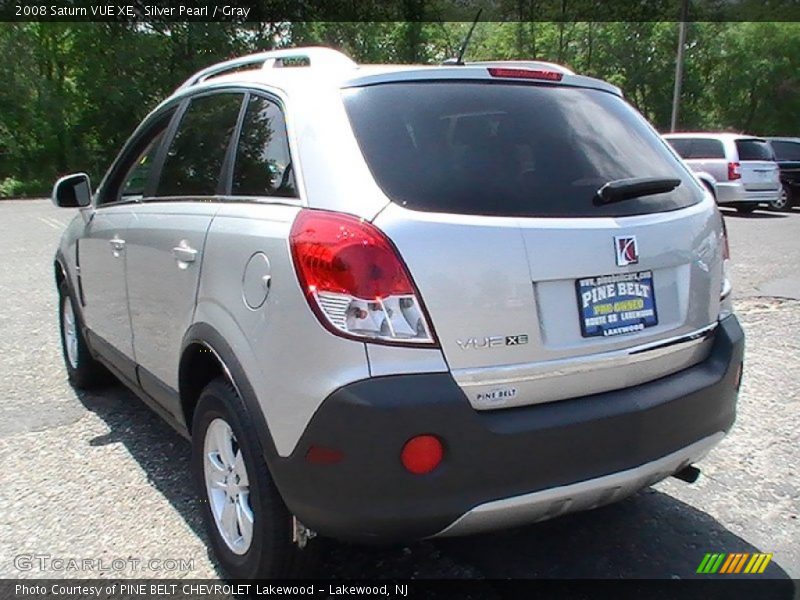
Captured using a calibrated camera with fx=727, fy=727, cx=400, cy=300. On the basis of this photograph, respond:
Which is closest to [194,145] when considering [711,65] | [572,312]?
[572,312]

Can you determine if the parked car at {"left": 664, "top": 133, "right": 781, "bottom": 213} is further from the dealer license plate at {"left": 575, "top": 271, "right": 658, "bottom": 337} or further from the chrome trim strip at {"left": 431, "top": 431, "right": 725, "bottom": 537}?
the chrome trim strip at {"left": 431, "top": 431, "right": 725, "bottom": 537}

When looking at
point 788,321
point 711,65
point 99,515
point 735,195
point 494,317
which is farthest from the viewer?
point 711,65

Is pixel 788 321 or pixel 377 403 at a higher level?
pixel 377 403

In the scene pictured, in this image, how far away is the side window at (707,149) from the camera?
53.4 ft

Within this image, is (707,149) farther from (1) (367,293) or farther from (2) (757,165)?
(1) (367,293)

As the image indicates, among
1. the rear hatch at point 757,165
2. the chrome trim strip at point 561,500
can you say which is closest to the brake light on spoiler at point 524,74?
the chrome trim strip at point 561,500

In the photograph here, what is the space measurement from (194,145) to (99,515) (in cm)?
162

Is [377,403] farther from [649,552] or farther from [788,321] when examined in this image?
[788,321]

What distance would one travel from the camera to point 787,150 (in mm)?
18938

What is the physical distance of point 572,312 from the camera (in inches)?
85.5

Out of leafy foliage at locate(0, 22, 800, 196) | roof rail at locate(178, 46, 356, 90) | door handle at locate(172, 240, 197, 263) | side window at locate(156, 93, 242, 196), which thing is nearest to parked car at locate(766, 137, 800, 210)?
leafy foliage at locate(0, 22, 800, 196)

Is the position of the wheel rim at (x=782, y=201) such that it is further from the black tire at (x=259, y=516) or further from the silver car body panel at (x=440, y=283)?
the black tire at (x=259, y=516)

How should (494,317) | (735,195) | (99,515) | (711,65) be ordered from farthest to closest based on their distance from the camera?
(711,65) → (735,195) → (99,515) → (494,317)

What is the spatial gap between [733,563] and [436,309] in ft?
5.37
